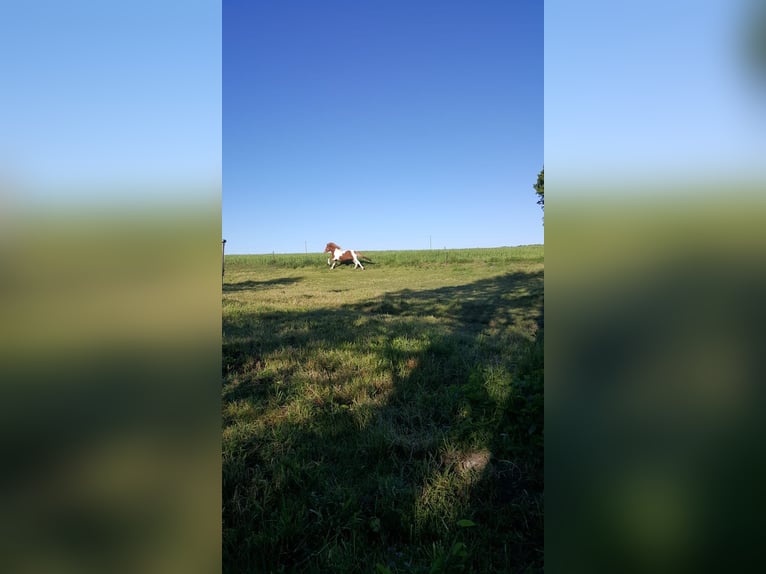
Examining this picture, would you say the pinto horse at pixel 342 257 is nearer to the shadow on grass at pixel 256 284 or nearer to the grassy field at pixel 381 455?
the shadow on grass at pixel 256 284

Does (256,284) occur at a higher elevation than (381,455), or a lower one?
higher

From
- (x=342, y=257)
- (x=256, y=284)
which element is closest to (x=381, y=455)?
(x=256, y=284)

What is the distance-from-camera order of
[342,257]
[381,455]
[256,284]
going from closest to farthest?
[381,455], [256,284], [342,257]

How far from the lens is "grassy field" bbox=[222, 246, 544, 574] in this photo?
2195mm

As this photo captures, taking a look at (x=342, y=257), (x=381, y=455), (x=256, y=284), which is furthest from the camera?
(x=342, y=257)

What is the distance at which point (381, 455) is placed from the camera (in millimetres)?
3195

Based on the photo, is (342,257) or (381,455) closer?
(381,455)

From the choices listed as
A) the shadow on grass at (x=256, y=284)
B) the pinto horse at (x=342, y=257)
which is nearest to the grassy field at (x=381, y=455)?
the shadow on grass at (x=256, y=284)

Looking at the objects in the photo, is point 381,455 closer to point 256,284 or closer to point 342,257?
point 256,284

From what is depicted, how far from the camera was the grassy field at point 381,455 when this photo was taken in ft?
7.20

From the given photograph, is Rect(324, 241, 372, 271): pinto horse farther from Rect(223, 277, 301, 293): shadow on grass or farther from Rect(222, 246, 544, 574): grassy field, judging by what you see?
Rect(222, 246, 544, 574): grassy field

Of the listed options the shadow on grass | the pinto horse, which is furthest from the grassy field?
the pinto horse
